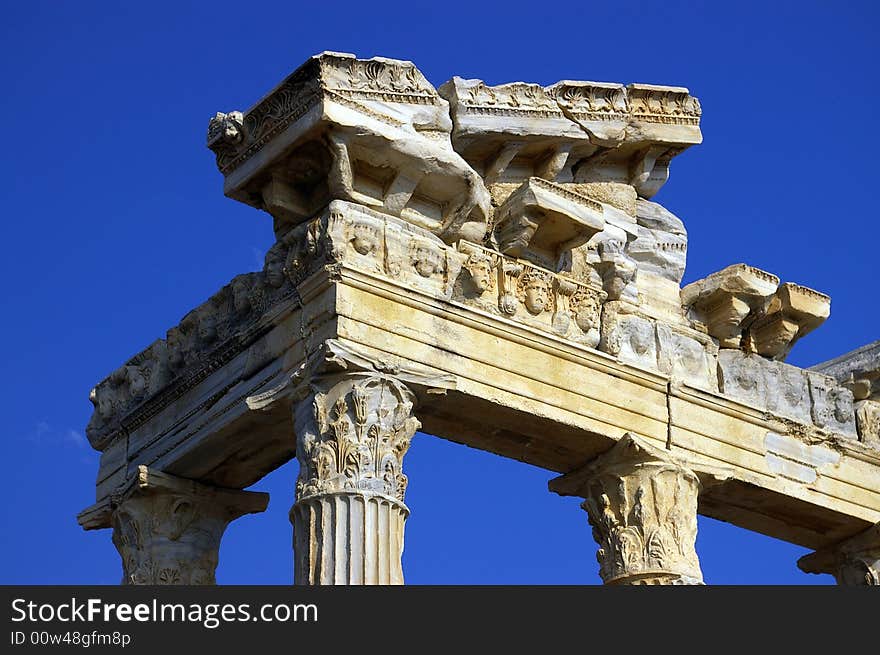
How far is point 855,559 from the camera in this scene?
24.2m

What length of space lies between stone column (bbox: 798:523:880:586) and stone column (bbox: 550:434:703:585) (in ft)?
9.69

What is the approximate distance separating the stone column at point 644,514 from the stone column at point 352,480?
2789mm

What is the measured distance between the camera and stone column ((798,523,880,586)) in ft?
78.7

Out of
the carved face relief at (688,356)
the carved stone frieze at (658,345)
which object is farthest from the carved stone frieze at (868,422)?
the carved face relief at (688,356)

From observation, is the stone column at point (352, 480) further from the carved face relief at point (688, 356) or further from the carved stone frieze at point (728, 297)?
the carved stone frieze at point (728, 297)

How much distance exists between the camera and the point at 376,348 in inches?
786

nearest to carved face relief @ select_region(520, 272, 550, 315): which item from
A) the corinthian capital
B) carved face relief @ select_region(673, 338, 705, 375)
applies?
carved face relief @ select_region(673, 338, 705, 375)

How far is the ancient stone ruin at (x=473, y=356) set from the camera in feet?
65.6

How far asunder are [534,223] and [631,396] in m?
2.08

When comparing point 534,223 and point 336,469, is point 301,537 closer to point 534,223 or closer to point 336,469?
point 336,469

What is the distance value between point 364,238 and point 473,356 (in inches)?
63.1

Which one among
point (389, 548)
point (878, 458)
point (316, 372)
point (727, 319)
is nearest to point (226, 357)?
point (316, 372)

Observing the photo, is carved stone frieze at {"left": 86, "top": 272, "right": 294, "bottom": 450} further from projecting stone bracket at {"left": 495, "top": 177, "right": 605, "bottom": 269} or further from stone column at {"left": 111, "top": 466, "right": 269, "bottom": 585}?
projecting stone bracket at {"left": 495, "top": 177, "right": 605, "bottom": 269}

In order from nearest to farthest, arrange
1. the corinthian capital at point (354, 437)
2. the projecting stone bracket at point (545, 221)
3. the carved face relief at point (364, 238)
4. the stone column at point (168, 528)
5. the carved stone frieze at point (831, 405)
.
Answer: the corinthian capital at point (354, 437) < the carved face relief at point (364, 238) < the projecting stone bracket at point (545, 221) < the stone column at point (168, 528) < the carved stone frieze at point (831, 405)
